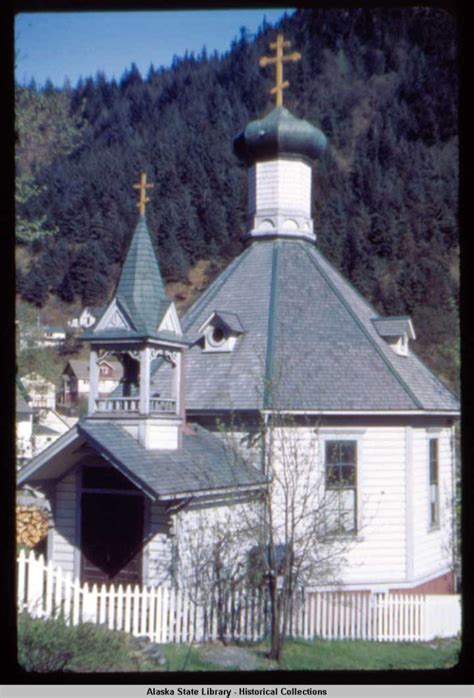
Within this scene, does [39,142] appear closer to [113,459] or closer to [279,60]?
[113,459]

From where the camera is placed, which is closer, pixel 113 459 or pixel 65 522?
pixel 113 459

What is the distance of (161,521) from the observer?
10094mm

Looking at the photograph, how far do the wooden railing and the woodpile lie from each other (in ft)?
5.61

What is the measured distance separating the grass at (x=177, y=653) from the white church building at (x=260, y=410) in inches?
56.7

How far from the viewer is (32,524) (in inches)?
420

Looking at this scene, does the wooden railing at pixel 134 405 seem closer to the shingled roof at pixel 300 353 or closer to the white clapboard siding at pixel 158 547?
the shingled roof at pixel 300 353

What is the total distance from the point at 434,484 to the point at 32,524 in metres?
6.74

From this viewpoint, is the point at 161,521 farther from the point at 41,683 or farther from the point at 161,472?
the point at 41,683

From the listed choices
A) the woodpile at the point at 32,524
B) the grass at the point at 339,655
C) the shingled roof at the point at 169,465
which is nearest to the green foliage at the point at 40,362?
the shingled roof at the point at 169,465

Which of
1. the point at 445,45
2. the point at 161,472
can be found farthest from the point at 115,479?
the point at 445,45

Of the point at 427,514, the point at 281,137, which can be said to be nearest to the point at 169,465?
the point at 427,514

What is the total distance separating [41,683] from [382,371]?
8531 millimetres

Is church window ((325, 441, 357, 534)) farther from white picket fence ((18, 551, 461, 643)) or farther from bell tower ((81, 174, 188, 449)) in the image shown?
bell tower ((81, 174, 188, 449))

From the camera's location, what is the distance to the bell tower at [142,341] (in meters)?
10.4
